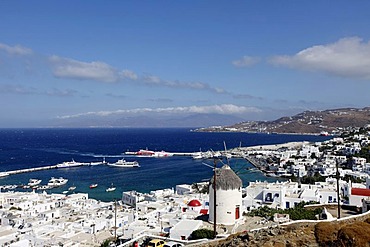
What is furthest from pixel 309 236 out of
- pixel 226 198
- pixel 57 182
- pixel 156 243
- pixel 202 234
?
pixel 57 182

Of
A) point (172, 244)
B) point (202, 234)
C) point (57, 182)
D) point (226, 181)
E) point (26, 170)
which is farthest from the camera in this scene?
point (26, 170)

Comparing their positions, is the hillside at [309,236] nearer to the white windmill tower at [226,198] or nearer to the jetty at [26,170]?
the white windmill tower at [226,198]

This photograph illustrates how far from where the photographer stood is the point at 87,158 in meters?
94.1

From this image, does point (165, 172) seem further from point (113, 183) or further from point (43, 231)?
point (43, 231)

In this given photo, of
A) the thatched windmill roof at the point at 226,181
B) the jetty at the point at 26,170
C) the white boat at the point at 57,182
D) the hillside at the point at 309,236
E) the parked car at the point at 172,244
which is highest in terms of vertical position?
the thatched windmill roof at the point at 226,181

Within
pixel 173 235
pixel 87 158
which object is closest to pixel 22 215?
pixel 173 235

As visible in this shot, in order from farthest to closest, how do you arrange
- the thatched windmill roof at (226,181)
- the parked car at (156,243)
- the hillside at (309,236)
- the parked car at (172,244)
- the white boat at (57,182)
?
the white boat at (57,182)
the thatched windmill roof at (226,181)
the parked car at (172,244)
the parked car at (156,243)
the hillside at (309,236)

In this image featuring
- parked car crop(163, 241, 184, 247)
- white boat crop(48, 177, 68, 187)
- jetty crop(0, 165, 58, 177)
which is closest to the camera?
parked car crop(163, 241, 184, 247)

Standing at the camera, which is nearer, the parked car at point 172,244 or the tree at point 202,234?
the parked car at point 172,244

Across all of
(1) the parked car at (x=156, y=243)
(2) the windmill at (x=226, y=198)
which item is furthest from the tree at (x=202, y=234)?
(2) the windmill at (x=226, y=198)

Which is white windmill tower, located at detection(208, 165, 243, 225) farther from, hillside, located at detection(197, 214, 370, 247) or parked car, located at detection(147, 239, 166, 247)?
hillside, located at detection(197, 214, 370, 247)

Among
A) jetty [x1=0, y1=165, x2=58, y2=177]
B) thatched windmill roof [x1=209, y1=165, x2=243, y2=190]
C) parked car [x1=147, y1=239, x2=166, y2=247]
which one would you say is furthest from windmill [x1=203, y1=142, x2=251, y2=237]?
jetty [x1=0, y1=165, x2=58, y2=177]

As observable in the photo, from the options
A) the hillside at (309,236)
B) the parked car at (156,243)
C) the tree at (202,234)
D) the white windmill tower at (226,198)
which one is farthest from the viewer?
the white windmill tower at (226,198)

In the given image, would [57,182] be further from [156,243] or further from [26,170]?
[156,243]
